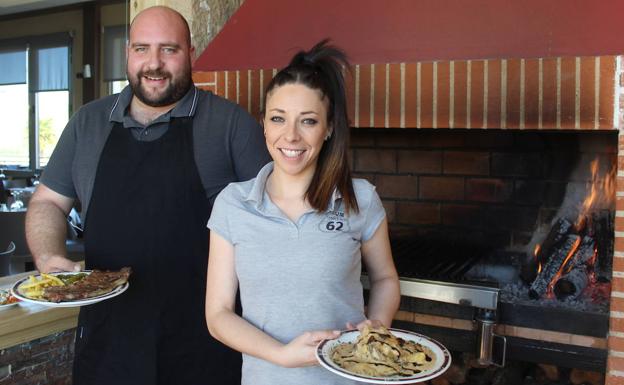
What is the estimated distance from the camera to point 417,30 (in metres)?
2.52

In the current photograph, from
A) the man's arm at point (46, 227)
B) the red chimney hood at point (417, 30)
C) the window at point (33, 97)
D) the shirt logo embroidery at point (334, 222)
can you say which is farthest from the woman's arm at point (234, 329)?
the window at point (33, 97)

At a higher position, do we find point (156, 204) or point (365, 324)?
point (156, 204)

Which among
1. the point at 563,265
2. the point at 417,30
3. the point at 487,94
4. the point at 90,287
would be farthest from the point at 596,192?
the point at 90,287

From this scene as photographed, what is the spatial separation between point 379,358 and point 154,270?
2.97ft

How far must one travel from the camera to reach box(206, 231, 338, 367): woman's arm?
4.41 ft

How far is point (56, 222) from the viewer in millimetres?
2172

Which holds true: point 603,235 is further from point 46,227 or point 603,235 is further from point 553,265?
point 46,227

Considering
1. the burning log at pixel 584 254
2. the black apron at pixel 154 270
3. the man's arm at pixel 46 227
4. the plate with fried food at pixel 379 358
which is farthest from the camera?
the burning log at pixel 584 254

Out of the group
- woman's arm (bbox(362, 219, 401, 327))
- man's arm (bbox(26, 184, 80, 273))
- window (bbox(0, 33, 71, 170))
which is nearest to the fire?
woman's arm (bbox(362, 219, 401, 327))

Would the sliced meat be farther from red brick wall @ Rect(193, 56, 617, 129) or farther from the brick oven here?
the brick oven

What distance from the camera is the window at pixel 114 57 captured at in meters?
9.38

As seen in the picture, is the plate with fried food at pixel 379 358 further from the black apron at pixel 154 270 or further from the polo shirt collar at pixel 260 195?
the black apron at pixel 154 270

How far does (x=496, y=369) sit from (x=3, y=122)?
34.2 feet

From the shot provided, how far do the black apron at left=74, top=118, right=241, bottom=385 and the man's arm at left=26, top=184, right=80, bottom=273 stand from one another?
0.23m
